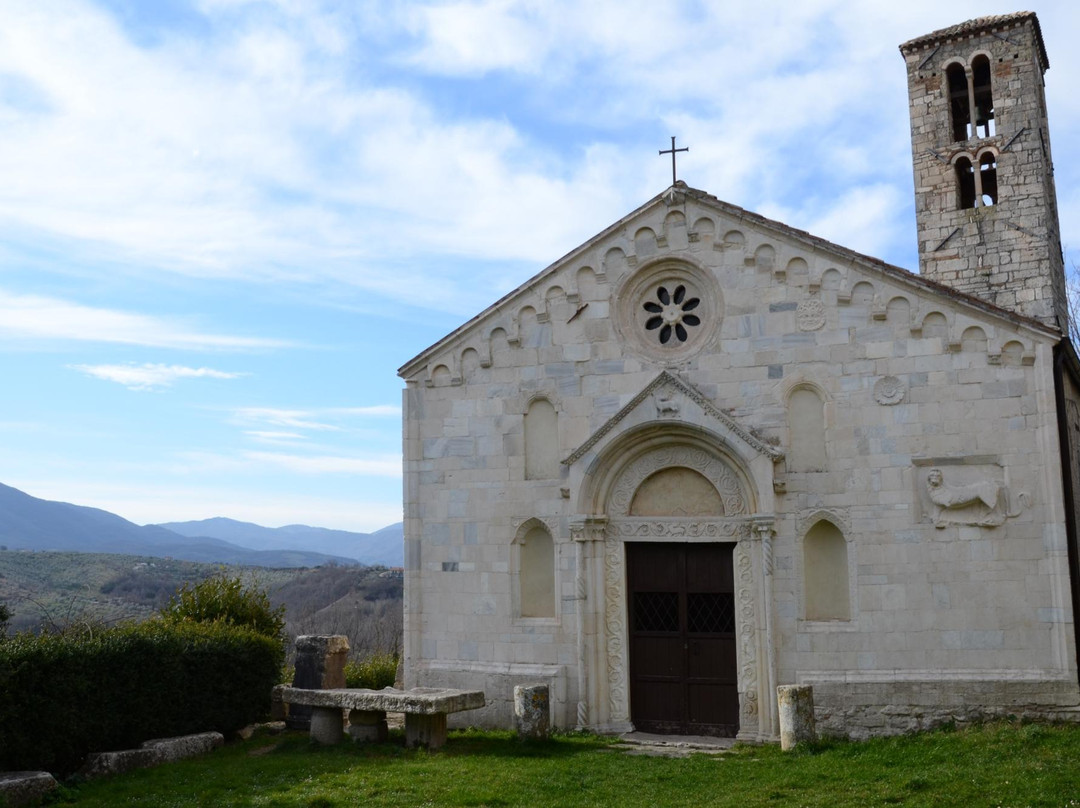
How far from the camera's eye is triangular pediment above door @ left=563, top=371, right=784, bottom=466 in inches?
544

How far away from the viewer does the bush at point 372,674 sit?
1916cm

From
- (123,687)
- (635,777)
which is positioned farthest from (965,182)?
(123,687)

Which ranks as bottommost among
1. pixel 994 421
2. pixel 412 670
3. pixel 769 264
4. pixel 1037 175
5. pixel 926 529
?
pixel 412 670

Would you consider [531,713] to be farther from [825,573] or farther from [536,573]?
[825,573]

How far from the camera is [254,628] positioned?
→ 18000 mm

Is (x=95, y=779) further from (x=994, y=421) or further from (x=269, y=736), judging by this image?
(x=994, y=421)

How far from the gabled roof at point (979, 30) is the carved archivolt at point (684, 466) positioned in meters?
13.3

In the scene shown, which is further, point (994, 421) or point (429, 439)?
point (429, 439)

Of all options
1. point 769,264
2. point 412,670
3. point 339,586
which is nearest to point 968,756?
point 769,264

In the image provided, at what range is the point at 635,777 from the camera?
1159cm

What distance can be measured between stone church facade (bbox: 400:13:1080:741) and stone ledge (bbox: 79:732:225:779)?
131 inches

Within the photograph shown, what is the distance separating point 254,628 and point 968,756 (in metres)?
12.4

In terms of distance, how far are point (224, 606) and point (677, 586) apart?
885 centimetres

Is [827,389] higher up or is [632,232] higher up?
[632,232]
